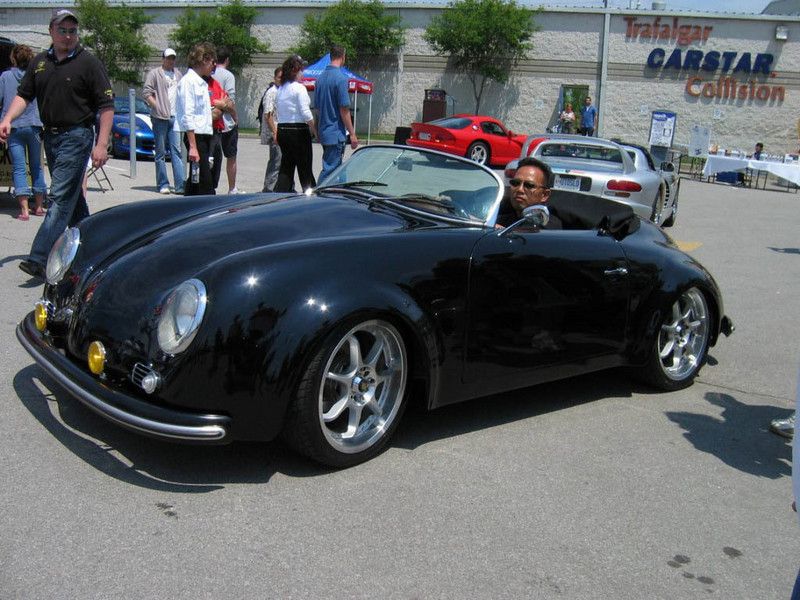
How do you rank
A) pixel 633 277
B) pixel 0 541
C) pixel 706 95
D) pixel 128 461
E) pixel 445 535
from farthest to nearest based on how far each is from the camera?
1. pixel 706 95
2. pixel 633 277
3. pixel 128 461
4. pixel 445 535
5. pixel 0 541

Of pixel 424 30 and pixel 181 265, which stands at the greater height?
pixel 424 30

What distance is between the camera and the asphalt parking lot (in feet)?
8.76

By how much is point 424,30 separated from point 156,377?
40.0m

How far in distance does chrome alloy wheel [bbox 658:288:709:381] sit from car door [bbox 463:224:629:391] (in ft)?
1.83

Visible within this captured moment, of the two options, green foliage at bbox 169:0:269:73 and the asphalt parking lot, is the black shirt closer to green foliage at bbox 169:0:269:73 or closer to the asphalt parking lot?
the asphalt parking lot

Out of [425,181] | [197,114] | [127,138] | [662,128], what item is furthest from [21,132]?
[662,128]

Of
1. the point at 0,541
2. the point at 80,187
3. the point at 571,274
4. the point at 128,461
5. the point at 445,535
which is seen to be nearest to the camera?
the point at 0,541

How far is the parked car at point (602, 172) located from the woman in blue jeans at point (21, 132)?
6.08 meters

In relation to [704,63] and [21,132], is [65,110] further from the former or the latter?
[704,63]

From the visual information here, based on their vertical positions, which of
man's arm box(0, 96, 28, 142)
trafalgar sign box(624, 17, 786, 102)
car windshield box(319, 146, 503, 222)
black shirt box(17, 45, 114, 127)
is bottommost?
car windshield box(319, 146, 503, 222)

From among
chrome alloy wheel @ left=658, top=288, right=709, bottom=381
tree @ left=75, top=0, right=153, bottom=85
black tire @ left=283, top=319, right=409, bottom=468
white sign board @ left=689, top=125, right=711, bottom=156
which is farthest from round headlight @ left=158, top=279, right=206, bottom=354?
tree @ left=75, top=0, right=153, bottom=85

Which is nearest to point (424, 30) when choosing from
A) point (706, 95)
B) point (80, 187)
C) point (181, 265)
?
point (706, 95)

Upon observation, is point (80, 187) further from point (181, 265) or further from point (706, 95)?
point (706, 95)

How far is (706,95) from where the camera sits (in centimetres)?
3875
